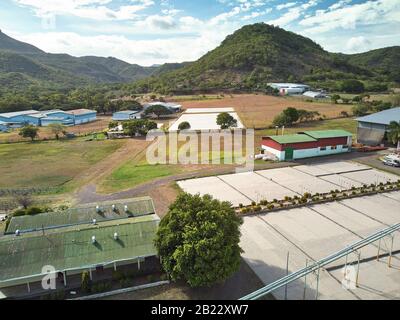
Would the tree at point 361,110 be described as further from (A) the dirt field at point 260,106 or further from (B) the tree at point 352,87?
(B) the tree at point 352,87

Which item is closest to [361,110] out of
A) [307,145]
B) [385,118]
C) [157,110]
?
[385,118]

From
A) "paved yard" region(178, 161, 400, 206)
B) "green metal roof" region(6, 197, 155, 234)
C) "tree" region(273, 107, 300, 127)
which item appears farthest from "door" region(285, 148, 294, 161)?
"green metal roof" region(6, 197, 155, 234)

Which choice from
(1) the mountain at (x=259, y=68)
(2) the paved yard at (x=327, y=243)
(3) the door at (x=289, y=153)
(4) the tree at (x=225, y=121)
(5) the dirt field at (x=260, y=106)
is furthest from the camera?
(1) the mountain at (x=259, y=68)

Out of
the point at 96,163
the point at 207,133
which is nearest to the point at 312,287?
the point at 96,163

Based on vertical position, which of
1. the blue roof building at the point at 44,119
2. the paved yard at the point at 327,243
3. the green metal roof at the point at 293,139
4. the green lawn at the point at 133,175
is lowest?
the paved yard at the point at 327,243

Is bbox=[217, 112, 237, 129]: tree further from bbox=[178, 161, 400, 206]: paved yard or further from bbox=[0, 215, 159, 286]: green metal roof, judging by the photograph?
bbox=[0, 215, 159, 286]: green metal roof

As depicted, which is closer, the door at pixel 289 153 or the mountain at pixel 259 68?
the door at pixel 289 153
